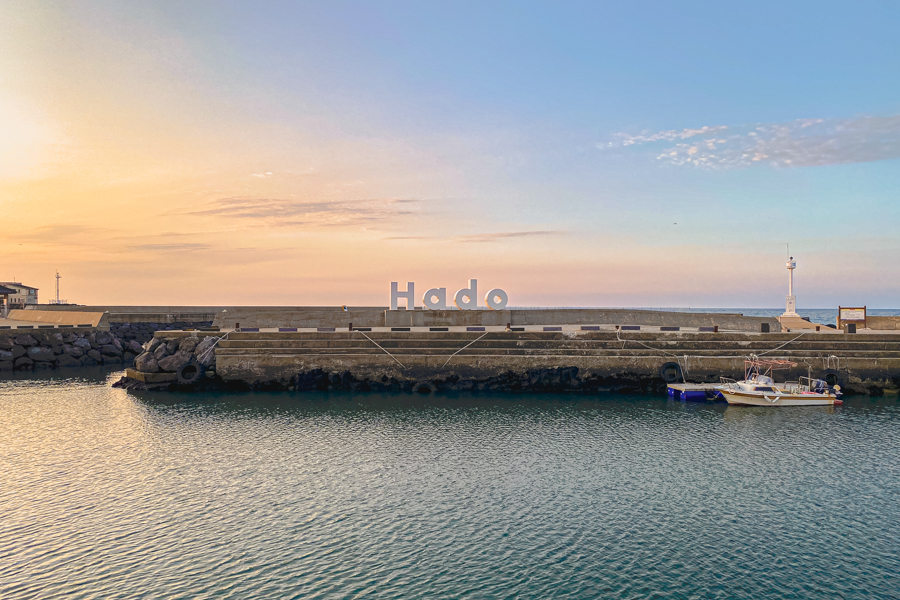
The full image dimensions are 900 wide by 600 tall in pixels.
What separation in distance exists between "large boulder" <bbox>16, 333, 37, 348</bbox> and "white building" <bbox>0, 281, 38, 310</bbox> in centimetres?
4113

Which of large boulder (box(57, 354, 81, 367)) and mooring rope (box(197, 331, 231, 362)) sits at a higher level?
mooring rope (box(197, 331, 231, 362))

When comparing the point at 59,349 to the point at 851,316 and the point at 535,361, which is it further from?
the point at 851,316

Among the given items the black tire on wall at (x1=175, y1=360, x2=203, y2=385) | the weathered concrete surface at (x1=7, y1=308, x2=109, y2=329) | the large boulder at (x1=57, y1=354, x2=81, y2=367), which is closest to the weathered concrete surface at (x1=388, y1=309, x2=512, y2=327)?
the black tire on wall at (x1=175, y1=360, x2=203, y2=385)

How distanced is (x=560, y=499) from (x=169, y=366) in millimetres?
40546

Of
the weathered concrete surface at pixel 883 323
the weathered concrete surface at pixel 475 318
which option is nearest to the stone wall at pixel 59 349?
the weathered concrete surface at pixel 475 318

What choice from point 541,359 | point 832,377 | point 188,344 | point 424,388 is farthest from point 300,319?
point 832,377

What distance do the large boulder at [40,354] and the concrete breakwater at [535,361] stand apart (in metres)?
23.4

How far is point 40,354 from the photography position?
2594 inches

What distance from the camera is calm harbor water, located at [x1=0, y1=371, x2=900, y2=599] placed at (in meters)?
16.5

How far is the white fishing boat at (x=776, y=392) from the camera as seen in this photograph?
136 feet

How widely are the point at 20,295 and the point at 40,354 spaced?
2288 inches

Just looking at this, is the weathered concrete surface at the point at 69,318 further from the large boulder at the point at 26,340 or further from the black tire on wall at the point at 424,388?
the black tire on wall at the point at 424,388

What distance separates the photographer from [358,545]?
60.8ft

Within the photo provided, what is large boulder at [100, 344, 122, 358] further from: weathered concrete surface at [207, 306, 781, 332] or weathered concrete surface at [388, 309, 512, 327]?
weathered concrete surface at [388, 309, 512, 327]
